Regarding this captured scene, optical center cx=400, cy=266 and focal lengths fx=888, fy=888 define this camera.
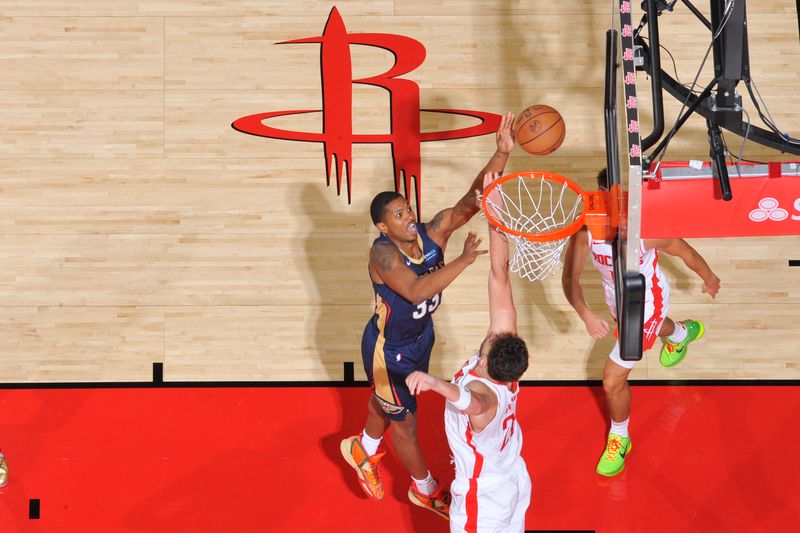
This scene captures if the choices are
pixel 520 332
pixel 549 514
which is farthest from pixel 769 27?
pixel 549 514

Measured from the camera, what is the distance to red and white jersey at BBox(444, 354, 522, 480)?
13.5 ft

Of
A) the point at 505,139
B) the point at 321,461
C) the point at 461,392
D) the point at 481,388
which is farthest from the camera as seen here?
the point at 321,461

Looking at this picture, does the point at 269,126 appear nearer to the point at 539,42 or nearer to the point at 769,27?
the point at 539,42

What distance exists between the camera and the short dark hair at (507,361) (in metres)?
3.97

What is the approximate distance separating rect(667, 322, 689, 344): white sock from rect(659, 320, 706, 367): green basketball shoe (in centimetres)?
3

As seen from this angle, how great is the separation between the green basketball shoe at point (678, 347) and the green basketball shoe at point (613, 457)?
0.68 metres

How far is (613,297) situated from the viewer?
5.05m

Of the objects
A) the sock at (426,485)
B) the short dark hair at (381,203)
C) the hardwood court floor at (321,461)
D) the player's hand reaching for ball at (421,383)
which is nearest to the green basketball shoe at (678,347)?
the hardwood court floor at (321,461)

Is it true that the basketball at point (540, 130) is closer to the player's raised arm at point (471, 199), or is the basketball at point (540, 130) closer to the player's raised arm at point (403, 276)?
the player's raised arm at point (471, 199)

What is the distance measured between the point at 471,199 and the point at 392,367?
→ 1.00 metres

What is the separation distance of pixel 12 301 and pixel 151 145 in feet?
4.60

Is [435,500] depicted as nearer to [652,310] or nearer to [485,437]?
[485,437]

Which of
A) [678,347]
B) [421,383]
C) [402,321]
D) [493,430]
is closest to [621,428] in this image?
[678,347]

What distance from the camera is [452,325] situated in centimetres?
587
